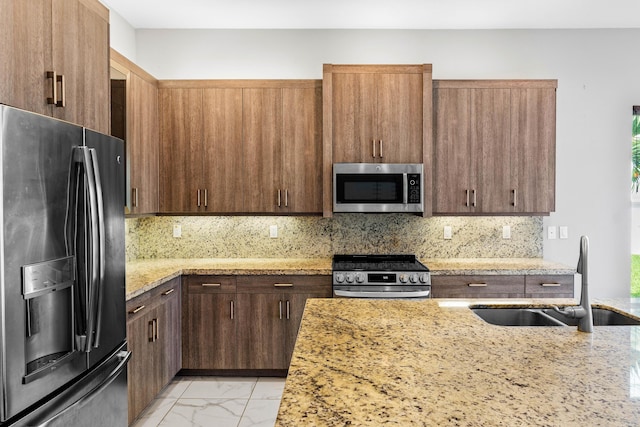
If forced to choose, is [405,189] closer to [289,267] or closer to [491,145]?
[491,145]

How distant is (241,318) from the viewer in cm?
348

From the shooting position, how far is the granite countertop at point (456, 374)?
1000mm

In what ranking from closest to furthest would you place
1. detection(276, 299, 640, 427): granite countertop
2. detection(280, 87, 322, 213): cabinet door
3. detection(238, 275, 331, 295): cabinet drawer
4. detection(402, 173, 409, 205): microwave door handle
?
detection(276, 299, 640, 427): granite countertop
detection(238, 275, 331, 295): cabinet drawer
detection(402, 173, 409, 205): microwave door handle
detection(280, 87, 322, 213): cabinet door

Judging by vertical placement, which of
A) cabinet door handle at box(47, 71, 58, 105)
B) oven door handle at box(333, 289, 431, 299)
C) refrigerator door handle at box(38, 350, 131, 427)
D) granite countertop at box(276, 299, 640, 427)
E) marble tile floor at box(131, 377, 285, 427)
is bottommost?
marble tile floor at box(131, 377, 285, 427)

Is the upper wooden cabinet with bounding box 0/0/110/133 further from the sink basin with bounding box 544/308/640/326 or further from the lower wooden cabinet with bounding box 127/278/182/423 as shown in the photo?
the sink basin with bounding box 544/308/640/326

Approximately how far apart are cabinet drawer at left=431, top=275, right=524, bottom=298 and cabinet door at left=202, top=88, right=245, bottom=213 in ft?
5.71

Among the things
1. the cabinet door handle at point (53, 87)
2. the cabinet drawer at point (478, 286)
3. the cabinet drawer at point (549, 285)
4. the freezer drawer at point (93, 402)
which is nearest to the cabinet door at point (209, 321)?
the freezer drawer at point (93, 402)

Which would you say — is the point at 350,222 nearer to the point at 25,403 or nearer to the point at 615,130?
the point at 615,130

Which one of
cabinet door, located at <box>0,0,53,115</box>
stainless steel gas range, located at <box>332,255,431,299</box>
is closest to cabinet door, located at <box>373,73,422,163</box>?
stainless steel gas range, located at <box>332,255,431,299</box>

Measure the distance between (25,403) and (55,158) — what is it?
85 cm

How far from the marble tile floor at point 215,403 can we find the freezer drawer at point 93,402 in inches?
27.3

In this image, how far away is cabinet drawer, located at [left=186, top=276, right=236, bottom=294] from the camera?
3.47 metres

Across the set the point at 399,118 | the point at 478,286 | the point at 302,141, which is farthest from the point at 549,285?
the point at 302,141

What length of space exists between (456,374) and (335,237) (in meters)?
2.84
